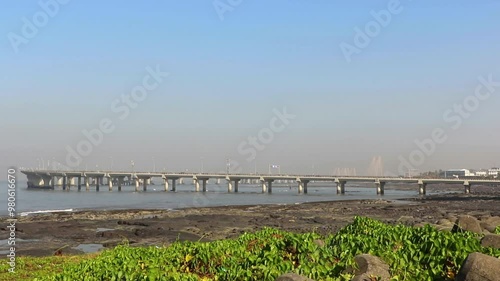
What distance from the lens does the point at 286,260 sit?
12.3 m

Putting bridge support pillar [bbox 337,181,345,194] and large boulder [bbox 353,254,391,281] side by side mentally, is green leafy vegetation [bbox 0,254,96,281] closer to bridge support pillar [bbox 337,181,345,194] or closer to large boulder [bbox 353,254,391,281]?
large boulder [bbox 353,254,391,281]

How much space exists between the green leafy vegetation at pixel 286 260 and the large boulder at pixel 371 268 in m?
0.22

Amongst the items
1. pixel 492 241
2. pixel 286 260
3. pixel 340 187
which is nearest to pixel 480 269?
pixel 286 260

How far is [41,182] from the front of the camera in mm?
189375

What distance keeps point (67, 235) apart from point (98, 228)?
6.36m

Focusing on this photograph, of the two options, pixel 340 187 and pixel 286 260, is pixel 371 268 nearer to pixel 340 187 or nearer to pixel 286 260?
pixel 286 260

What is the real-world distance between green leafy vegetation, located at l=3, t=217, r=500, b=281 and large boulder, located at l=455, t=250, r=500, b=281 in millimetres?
1480

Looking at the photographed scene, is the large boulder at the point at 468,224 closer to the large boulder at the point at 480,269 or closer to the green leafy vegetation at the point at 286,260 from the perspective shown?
the green leafy vegetation at the point at 286,260

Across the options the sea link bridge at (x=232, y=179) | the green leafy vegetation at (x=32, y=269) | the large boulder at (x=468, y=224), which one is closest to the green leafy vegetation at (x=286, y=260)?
the green leafy vegetation at (x=32, y=269)

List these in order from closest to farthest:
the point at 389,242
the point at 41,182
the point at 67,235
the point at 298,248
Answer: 1. the point at 298,248
2. the point at 389,242
3. the point at 67,235
4. the point at 41,182

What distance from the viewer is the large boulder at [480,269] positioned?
8494mm

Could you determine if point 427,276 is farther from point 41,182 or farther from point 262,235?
point 41,182

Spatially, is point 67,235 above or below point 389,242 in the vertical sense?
below

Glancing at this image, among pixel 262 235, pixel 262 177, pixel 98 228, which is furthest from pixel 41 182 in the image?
pixel 262 235
